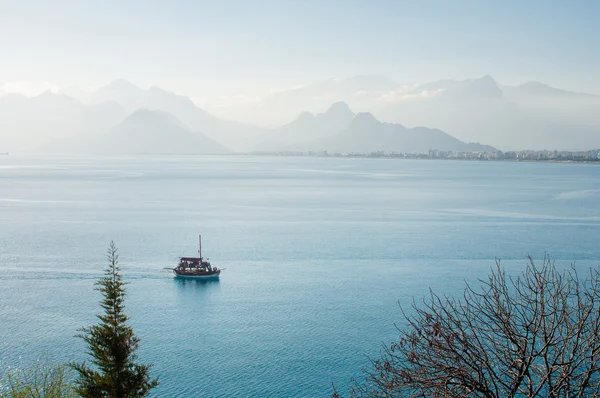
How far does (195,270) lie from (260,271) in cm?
410

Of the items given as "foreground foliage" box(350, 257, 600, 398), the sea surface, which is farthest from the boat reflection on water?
"foreground foliage" box(350, 257, 600, 398)

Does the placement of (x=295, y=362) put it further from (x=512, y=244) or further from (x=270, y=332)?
(x=512, y=244)

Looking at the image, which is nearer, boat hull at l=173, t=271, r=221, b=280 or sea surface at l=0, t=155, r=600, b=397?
sea surface at l=0, t=155, r=600, b=397

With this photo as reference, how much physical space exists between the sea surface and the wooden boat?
0.64 meters

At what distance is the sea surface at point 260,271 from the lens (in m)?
21.4

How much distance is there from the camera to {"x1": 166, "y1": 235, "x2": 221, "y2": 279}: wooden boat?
33.8 m

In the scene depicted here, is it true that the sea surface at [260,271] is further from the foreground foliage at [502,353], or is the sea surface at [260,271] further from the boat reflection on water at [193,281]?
the foreground foliage at [502,353]

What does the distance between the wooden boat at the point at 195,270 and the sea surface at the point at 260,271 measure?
0.64 meters

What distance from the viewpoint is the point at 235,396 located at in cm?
1853

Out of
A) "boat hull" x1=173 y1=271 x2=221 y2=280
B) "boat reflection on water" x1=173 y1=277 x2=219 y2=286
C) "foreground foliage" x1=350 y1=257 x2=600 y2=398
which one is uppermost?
"foreground foliage" x1=350 y1=257 x2=600 y2=398

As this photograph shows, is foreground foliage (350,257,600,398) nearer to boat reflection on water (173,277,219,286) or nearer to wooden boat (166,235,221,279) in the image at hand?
boat reflection on water (173,277,219,286)

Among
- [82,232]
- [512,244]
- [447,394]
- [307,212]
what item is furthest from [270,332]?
[307,212]

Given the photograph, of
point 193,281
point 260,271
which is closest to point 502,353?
point 193,281

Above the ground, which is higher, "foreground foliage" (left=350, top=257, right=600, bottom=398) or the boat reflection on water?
"foreground foliage" (left=350, top=257, right=600, bottom=398)
